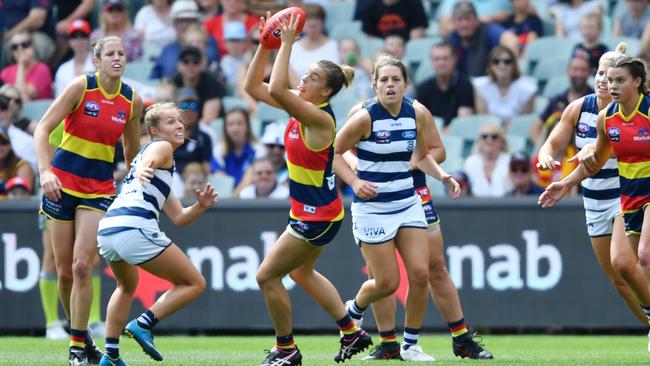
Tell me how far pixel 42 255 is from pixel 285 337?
17.5 feet

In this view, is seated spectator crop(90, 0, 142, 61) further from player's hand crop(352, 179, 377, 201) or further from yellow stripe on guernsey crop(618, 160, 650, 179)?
yellow stripe on guernsey crop(618, 160, 650, 179)

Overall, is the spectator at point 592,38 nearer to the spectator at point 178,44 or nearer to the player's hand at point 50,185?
the spectator at point 178,44

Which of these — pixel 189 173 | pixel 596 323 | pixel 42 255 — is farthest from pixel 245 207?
pixel 596 323

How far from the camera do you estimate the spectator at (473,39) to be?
16.6m

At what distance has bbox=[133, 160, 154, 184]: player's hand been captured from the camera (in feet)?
27.4

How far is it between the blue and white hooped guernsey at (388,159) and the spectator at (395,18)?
7.81 meters

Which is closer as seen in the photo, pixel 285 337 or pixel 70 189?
pixel 285 337

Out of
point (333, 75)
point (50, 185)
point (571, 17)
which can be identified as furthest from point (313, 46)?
point (50, 185)

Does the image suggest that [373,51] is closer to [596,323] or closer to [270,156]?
[270,156]

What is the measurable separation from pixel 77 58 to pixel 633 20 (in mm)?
7178

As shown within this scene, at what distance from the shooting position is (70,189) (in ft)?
31.1

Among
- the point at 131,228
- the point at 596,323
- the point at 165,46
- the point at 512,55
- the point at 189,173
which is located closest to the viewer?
the point at 131,228

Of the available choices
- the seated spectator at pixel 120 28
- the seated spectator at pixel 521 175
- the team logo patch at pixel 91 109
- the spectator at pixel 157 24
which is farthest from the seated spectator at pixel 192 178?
the team logo patch at pixel 91 109

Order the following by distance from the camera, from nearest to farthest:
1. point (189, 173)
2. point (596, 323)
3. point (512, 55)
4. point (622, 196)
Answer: point (622, 196) < point (596, 323) < point (189, 173) < point (512, 55)
